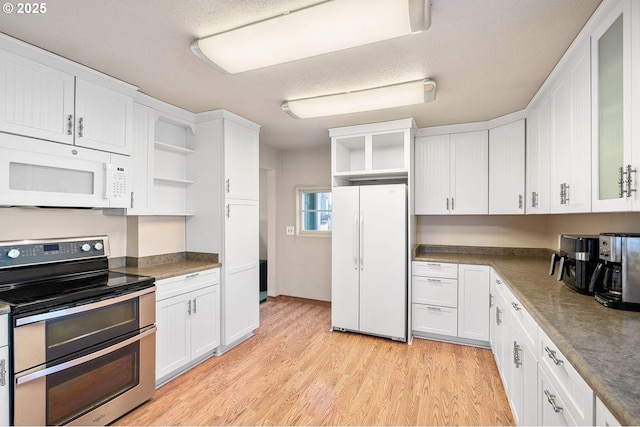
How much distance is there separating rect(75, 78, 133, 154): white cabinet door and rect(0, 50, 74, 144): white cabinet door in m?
0.06

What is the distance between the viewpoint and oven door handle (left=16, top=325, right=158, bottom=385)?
1.54 meters

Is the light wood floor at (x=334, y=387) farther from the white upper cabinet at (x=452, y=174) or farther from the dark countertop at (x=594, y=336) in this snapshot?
the white upper cabinet at (x=452, y=174)

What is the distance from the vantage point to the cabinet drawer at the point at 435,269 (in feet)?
10.4

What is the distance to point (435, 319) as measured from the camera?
Answer: 10.6ft

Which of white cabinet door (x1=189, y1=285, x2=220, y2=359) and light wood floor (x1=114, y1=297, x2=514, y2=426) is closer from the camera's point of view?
light wood floor (x1=114, y1=297, x2=514, y2=426)

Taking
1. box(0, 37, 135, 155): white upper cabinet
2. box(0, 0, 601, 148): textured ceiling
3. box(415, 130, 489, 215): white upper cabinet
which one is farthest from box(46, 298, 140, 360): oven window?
box(415, 130, 489, 215): white upper cabinet

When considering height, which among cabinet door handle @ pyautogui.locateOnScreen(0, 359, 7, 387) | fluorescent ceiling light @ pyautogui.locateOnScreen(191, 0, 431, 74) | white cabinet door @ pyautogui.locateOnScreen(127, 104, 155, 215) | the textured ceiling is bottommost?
cabinet door handle @ pyautogui.locateOnScreen(0, 359, 7, 387)

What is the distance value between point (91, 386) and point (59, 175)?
134 cm

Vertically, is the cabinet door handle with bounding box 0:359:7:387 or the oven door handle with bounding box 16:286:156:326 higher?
the oven door handle with bounding box 16:286:156:326

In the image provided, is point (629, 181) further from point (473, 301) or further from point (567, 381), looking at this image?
point (473, 301)

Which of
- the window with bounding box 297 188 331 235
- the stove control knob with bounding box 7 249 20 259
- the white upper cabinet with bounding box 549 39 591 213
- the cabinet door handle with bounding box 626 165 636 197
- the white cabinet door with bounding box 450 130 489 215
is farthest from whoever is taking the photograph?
the window with bounding box 297 188 331 235

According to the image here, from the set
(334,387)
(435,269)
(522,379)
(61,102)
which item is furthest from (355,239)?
(61,102)

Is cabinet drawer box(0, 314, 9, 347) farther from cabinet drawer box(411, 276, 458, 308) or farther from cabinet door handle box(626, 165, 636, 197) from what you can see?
cabinet drawer box(411, 276, 458, 308)

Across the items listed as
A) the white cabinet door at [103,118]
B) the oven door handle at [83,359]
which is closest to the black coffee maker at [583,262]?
the oven door handle at [83,359]
